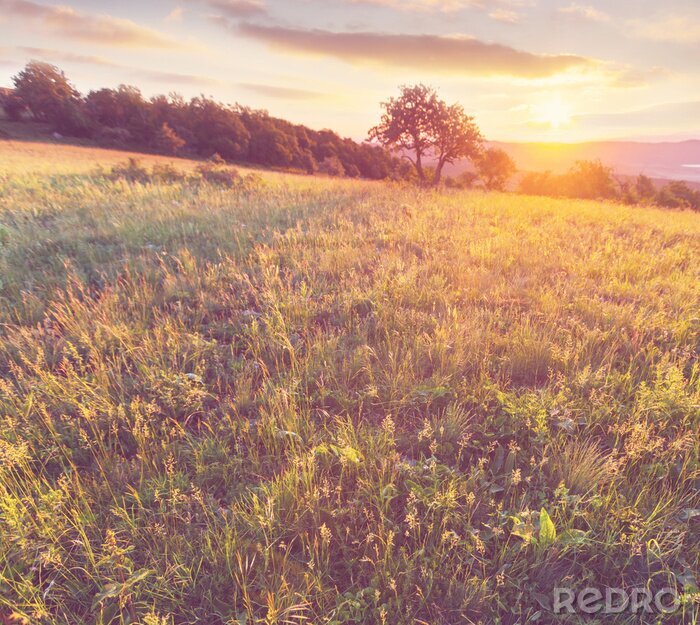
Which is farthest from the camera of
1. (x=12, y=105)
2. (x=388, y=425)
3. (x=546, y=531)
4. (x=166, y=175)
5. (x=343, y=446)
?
(x=12, y=105)

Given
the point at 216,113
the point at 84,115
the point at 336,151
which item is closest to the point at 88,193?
the point at 84,115

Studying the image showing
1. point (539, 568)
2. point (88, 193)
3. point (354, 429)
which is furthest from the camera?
point (88, 193)

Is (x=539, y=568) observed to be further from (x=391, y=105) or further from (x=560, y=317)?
(x=391, y=105)

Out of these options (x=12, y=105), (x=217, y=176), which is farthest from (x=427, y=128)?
(x=12, y=105)

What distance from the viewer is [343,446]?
2285 mm

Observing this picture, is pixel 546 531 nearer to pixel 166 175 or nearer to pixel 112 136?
pixel 166 175

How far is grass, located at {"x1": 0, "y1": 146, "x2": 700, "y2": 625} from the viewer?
1691 mm

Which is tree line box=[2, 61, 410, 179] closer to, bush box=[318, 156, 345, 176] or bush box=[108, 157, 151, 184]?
bush box=[318, 156, 345, 176]

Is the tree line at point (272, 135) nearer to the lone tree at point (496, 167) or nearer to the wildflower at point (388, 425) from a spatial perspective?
the lone tree at point (496, 167)

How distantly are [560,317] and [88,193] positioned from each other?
12503 millimetres

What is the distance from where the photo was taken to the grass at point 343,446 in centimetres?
169

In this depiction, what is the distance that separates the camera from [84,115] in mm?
46125

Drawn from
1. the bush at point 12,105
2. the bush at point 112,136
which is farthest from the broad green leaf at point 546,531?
the bush at point 12,105

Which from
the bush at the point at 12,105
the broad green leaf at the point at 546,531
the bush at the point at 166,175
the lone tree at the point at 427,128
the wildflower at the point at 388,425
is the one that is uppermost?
the bush at the point at 12,105
